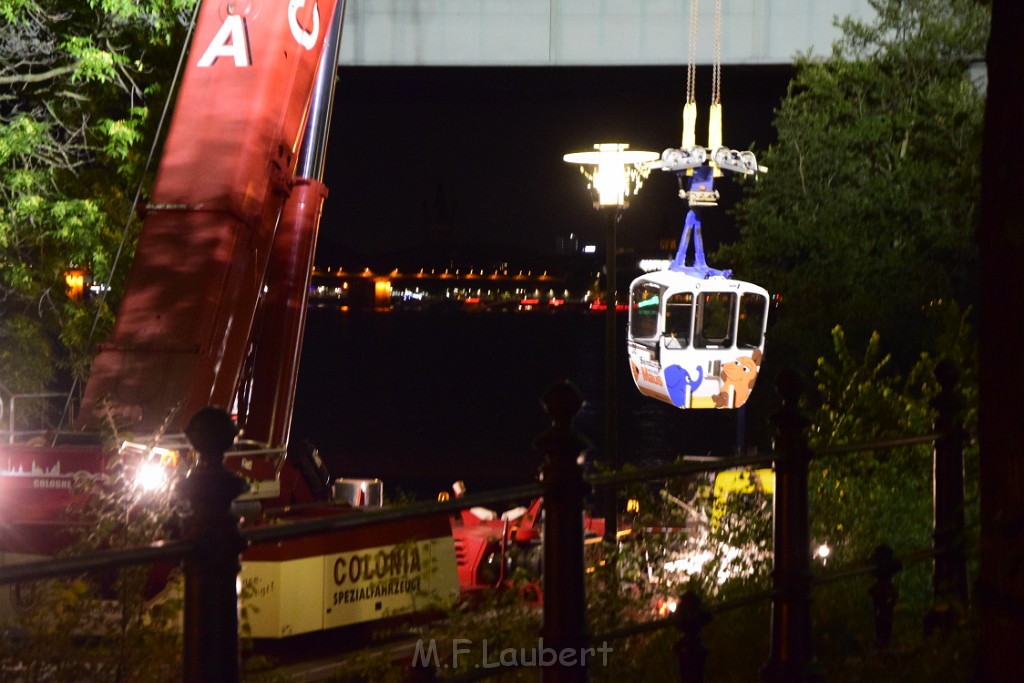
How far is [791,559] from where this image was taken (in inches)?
215

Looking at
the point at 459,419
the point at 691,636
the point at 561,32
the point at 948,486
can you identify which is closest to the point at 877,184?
the point at 561,32

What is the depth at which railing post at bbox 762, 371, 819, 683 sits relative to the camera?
5445 millimetres

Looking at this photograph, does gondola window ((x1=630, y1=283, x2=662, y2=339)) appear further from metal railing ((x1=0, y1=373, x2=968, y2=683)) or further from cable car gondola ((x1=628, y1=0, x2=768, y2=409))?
metal railing ((x1=0, y1=373, x2=968, y2=683))

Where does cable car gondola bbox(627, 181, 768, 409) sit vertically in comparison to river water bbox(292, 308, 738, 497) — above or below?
below

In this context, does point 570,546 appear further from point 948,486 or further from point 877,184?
point 877,184

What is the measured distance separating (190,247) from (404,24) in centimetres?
1409

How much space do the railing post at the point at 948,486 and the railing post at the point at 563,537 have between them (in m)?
2.63

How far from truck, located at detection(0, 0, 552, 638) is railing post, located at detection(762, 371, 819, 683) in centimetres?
254

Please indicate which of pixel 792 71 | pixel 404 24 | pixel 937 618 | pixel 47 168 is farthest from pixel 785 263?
pixel 937 618

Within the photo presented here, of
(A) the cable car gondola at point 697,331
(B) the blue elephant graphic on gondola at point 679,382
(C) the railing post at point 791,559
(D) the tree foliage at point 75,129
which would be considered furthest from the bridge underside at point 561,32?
(C) the railing post at point 791,559

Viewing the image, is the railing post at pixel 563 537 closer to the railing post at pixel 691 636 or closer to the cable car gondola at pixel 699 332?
the railing post at pixel 691 636

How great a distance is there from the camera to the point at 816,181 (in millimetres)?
26406

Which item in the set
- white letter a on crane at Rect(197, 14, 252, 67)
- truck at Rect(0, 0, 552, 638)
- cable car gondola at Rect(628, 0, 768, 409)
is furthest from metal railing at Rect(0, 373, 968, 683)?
cable car gondola at Rect(628, 0, 768, 409)

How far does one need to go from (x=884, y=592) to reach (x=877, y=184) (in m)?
20.7
